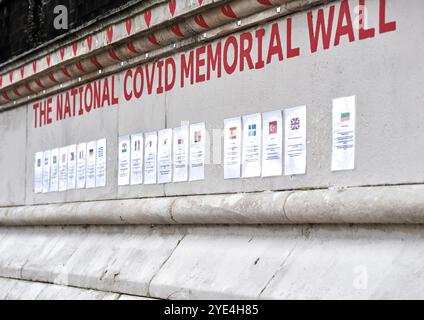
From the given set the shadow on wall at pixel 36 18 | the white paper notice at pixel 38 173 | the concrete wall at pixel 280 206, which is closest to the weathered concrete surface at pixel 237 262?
the concrete wall at pixel 280 206

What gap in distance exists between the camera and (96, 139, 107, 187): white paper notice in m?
8.46

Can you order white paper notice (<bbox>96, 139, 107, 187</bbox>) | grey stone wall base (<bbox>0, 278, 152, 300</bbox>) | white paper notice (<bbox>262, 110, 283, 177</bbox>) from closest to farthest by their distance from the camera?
white paper notice (<bbox>262, 110, 283, 177</bbox>) < grey stone wall base (<bbox>0, 278, 152, 300</bbox>) < white paper notice (<bbox>96, 139, 107, 187</bbox>)

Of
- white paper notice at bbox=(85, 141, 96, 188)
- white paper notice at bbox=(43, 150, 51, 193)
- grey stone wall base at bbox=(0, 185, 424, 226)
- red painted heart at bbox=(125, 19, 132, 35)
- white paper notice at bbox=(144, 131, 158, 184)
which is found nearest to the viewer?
grey stone wall base at bbox=(0, 185, 424, 226)

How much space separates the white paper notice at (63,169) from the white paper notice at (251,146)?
127 inches

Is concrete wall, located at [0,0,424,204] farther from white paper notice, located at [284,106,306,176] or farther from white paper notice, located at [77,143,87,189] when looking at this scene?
white paper notice, located at [77,143,87,189]

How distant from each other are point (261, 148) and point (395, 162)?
1.35 meters

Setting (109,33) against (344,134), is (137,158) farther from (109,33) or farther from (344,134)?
(344,134)

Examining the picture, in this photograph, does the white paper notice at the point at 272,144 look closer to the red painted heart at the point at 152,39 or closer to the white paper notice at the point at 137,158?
the red painted heart at the point at 152,39

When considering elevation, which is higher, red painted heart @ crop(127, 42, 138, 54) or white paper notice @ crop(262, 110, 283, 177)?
red painted heart @ crop(127, 42, 138, 54)

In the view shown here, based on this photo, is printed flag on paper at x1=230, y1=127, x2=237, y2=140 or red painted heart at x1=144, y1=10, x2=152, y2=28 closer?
printed flag on paper at x1=230, y1=127, x2=237, y2=140

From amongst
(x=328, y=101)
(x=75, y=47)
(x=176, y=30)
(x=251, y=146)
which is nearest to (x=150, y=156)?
(x=176, y=30)

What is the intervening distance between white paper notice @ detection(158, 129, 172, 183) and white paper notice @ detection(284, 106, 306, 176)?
5.02ft

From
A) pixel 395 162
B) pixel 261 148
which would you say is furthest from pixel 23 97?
pixel 395 162

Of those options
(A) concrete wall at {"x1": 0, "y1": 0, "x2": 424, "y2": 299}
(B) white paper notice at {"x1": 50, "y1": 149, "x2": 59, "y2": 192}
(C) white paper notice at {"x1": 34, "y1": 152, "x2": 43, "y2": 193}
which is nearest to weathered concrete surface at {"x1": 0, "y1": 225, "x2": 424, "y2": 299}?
(A) concrete wall at {"x1": 0, "y1": 0, "x2": 424, "y2": 299}
